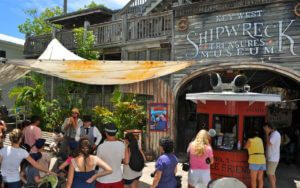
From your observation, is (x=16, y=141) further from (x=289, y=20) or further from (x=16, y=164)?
(x=289, y=20)

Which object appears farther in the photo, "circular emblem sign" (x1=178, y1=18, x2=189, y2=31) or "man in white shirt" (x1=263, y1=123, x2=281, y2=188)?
"circular emblem sign" (x1=178, y1=18, x2=189, y2=31)

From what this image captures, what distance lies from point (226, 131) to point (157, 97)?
4.34 metres

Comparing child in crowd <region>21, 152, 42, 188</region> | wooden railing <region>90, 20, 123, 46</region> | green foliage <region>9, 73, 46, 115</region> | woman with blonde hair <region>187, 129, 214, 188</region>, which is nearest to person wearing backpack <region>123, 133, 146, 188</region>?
woman with blonde hair <region>187, 129, 214, 188</region>

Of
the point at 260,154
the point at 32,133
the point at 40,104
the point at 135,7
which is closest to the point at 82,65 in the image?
the point at 32,133

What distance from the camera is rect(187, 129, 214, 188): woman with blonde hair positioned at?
599 cm

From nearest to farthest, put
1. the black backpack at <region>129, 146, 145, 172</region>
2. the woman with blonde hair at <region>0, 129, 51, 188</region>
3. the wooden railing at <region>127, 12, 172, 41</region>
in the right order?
the woman with blonde hair at <region>0, 129, 51, 188</region>
the black backpack at <region>129, 146, 145, 172</region>
the wooden railing at <region>127, 12, 172, 41</region>

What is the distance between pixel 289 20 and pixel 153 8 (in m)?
7.32

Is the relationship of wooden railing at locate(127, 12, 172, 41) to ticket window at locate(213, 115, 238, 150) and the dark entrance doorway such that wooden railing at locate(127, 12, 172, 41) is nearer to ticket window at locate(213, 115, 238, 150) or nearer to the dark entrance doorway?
the dark entrance doorway

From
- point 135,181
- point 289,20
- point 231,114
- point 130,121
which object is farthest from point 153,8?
point 135,181

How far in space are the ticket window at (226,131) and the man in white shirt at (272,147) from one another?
2.31ft

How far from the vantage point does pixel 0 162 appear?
17.3ft

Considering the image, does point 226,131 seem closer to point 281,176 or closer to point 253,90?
point 281,176

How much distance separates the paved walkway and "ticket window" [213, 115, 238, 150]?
1612 millimetres

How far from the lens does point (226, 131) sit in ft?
26.2
